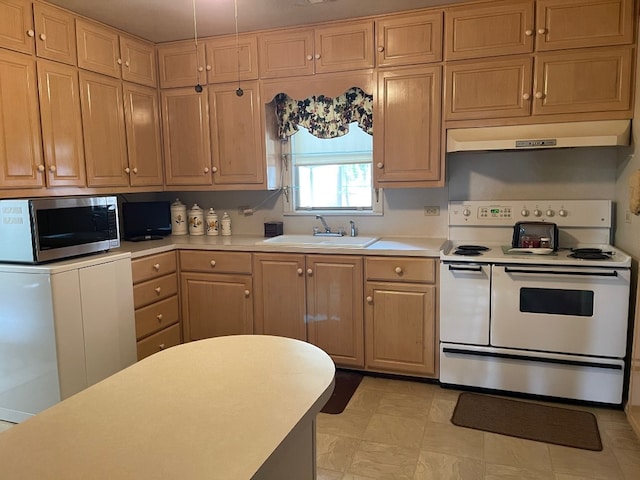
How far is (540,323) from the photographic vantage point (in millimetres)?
2652

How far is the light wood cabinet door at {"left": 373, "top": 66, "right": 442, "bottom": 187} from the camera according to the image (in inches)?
118

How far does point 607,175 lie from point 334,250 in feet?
5.98

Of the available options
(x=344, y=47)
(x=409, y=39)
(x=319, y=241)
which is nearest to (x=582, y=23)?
(x=409, y=39)

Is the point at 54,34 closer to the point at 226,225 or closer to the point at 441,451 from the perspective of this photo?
the point at 226,225

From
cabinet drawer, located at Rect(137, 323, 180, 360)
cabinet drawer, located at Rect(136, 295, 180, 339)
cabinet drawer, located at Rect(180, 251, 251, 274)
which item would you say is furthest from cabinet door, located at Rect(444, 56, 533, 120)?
cabinet drawer, located at Rect(137, 323, 180, 360)

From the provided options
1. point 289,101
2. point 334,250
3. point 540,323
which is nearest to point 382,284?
point 334,250

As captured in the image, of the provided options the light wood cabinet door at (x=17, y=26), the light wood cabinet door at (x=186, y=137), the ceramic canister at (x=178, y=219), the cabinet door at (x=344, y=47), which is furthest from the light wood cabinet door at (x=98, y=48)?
the cabinet door at (x=344, y=47)

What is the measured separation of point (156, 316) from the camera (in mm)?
3197

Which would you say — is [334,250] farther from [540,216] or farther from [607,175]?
[607,175]

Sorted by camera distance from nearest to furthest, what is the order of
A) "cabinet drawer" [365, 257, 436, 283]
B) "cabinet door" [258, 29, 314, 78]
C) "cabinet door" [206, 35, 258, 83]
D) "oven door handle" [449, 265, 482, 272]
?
"oven door handle" [449, 265, 482, 272] < "cabinet drawer" [365, 257, 436, 283] < "cabinet door" [258, 29, 314, 78] < "cabinet door" [206, 35, 258, 83]

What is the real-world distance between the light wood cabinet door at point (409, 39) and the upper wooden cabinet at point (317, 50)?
8 cm

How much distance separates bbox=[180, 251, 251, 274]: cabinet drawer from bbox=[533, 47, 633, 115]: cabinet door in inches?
83.4

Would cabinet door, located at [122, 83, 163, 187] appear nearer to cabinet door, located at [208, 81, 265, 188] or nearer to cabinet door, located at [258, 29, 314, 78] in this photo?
cabinet door, located at [208, 81, 265, 188]

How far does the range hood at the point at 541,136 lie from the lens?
8.66 ft
